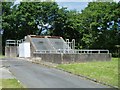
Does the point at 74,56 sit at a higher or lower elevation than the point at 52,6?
lower

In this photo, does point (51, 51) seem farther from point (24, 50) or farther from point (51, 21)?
point (51, 21)

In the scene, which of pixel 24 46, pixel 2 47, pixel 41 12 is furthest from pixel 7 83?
pixel 41 12

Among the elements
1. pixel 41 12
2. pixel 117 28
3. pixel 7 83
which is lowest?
pixel 7 83

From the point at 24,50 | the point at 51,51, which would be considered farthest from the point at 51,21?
the point at 51,51

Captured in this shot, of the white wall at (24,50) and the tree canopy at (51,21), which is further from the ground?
the tree canopy at (51,21)

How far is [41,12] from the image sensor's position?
194 ft

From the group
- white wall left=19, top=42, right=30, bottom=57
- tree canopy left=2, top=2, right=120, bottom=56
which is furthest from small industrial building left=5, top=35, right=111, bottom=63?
tree canopy left=2, top=2, right=120, bottom=56

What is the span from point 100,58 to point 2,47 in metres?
29.8

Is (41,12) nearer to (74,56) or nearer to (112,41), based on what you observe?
(112,41)

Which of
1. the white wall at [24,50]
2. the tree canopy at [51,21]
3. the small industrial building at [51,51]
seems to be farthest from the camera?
the tree canopy at [51,21]

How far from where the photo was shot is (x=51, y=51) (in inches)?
1278

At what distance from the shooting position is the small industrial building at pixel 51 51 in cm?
2723

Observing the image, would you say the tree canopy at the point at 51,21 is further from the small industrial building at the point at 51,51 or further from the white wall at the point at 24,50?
the white wall at the point at 24,50

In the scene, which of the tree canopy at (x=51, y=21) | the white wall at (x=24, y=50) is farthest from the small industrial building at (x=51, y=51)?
the tree canopy at (x=51, y=21)
